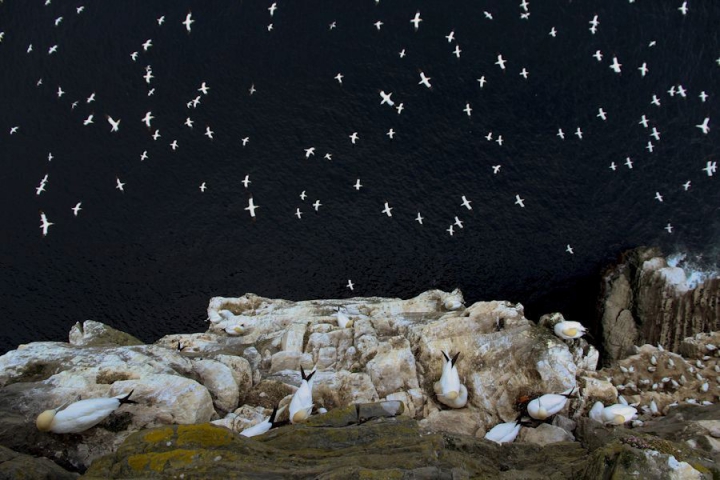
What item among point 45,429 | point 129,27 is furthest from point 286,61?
point 45,429

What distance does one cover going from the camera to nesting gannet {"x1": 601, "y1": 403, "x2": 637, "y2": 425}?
2648cm

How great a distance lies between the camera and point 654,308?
4972 cm

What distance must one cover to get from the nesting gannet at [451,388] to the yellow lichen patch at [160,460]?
45.7ft

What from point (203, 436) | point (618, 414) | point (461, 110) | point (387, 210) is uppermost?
point (461, 110)

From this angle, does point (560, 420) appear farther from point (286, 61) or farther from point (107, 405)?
point (286, 61)

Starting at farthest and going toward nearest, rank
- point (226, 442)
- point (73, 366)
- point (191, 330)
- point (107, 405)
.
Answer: point (191, 330)
point (73, 366)
point (107, 405)
point (226, 442)

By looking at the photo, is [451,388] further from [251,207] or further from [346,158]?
[346,158]

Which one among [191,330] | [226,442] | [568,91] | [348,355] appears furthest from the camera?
[568,91]

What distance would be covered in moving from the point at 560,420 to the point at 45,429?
21.4 m

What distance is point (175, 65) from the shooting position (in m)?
67.6

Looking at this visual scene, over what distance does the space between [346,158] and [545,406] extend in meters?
41.0

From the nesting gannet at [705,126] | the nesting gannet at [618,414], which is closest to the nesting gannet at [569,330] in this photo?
the nesting gannet at [618,414]

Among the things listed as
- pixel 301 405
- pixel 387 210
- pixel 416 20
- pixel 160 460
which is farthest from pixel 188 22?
pixel 160 460

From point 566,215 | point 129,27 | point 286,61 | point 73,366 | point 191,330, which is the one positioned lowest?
point 191,330
